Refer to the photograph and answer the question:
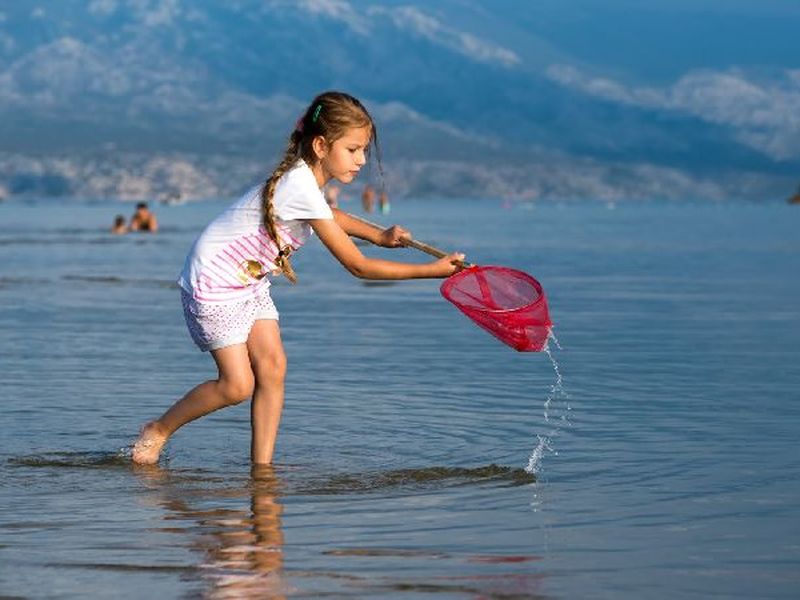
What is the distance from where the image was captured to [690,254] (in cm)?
4016

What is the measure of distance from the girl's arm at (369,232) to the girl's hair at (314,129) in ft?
1.15

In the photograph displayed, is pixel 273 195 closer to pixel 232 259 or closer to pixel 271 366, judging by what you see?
pixel 232 259

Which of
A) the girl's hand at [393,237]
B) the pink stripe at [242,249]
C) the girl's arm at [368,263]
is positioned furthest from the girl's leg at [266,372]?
the girl's hand at [393,237]

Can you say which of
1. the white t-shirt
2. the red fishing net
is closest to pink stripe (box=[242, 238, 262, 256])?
the white t-shirt

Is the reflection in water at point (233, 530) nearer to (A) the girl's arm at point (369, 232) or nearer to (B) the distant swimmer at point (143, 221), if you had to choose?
(A) the girl's arm at point (369, 232)

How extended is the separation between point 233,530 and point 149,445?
6.50 ft

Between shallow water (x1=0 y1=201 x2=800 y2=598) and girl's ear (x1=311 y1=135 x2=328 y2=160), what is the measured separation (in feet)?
4.83

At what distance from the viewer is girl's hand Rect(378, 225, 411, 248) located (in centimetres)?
905

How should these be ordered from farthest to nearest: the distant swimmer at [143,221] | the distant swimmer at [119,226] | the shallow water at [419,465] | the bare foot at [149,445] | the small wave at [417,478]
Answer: the distant swimmer at [143,221] < the distant swimmer at [119,226] < the bare foot at [149,445] < the small wave at [417,478] < the shallow water at [419,465]

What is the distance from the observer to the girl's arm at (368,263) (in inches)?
354

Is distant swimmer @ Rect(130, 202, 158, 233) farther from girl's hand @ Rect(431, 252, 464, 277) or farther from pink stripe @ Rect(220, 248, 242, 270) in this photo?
girl's hand @ Rect(431, 252, 464, 277)

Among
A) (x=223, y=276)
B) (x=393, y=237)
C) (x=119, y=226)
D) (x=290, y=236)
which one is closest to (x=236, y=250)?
(x=223, y=276)

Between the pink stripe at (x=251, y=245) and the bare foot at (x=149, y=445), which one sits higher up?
the pink stripe at (x=251, y=245)

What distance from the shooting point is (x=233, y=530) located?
799 cm
